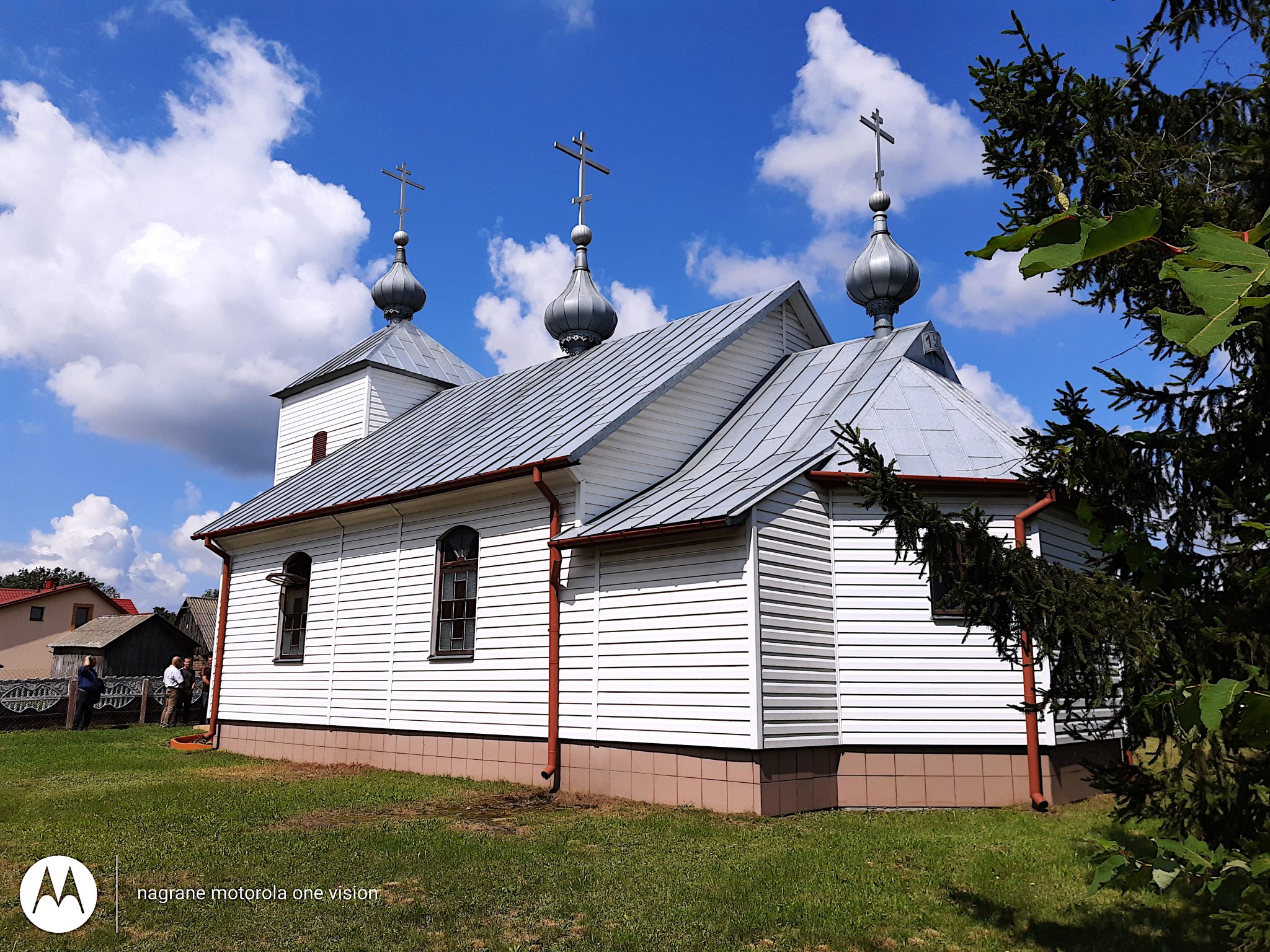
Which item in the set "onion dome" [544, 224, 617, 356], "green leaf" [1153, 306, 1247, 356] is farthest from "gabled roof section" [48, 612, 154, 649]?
"green leaf" [1153, 306, 1247, 356]

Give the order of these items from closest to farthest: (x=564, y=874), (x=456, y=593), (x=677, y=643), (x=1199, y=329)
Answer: (x=1199, y=329)
(x=564, y=874)
(x=677, y=643)
(x=456, y=593)

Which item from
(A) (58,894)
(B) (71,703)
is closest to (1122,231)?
Answer: (A) (58,894)

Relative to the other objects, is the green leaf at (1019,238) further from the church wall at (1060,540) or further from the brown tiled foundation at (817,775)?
the church wall at (1060,540)

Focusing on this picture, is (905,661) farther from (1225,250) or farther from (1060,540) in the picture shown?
(1225,250)

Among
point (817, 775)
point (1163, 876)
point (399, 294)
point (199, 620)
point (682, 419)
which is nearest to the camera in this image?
point (1163, 876)

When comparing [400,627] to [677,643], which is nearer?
[677,643]

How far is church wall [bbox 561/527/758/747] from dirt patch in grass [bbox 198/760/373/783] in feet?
12.8

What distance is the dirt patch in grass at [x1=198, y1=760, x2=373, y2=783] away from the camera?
1271 cm

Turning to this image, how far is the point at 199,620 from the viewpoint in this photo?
135 feet

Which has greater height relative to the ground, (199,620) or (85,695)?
(199,620)

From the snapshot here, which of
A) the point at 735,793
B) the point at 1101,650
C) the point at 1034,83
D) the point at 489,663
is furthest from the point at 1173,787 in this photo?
the point at 489,663

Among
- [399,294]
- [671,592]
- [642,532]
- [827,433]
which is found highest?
[399,294]

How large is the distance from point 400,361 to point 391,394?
93 cm

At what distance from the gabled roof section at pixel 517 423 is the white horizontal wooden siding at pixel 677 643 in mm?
1835
